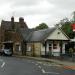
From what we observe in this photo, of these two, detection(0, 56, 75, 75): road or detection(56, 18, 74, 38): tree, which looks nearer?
detection(0, 56, 75, 75): road

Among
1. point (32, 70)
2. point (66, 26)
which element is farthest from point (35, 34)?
point (32, 70)

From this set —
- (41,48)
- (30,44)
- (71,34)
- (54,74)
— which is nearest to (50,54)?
(41,48)

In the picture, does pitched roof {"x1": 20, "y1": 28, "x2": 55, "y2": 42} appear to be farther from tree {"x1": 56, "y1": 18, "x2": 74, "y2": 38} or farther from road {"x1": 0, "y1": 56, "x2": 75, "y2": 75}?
road {"x1": 0, "y1": 56, "x2": 75, "y2": 75}

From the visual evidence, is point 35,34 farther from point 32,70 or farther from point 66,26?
point 32,70

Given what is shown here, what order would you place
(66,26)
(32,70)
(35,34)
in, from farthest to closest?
(66,26), (35,34), (32,70)

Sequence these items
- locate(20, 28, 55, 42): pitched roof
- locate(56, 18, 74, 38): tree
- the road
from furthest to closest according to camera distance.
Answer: locate(56, 18, 74, 38): tree → locate(20, 28, 55, 42): pitched roof → the road

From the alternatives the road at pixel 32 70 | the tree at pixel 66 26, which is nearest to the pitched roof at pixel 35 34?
Result: the tree at pixel 66 26

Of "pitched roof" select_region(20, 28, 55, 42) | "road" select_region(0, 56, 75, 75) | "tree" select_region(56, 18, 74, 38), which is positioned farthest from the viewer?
"tree" select_region(56, 18, 74, 38)

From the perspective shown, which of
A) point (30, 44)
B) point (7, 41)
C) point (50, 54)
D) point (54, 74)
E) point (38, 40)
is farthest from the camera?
point (7, 41)

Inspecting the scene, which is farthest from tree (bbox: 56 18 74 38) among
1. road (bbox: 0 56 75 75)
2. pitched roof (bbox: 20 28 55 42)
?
road (bbox: 0 56 75 75)

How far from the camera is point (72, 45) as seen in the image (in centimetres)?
6531

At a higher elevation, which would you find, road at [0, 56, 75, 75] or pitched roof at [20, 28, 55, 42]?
pitched roof at [20, 28, 55, 42]

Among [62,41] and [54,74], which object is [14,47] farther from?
[54,74]

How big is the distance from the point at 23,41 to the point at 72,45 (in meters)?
9.94
